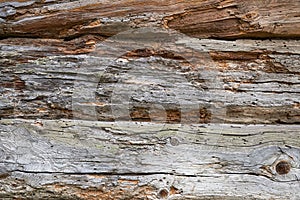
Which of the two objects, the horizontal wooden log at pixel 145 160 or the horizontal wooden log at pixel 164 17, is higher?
the horizontal wooden log at pixel 164 17

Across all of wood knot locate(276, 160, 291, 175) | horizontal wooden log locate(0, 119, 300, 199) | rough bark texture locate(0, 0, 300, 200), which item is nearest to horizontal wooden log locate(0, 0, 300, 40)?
rough bark texture locate(0, 0, 300, 200)

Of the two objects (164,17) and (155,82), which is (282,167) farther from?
(164,17)

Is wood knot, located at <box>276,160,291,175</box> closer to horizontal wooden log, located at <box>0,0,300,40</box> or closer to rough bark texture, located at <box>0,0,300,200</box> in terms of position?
rough bark texture, located at <box>0,0,300,200</box>

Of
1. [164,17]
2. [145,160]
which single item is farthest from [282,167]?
[164,17]

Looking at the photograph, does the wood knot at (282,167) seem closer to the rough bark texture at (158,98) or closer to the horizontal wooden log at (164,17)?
the rough bark texture at (158,98)

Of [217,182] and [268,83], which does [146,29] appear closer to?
[268,83]

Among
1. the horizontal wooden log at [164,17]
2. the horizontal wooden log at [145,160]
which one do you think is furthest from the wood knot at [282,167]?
the horizontal wooden log at [164,17]
